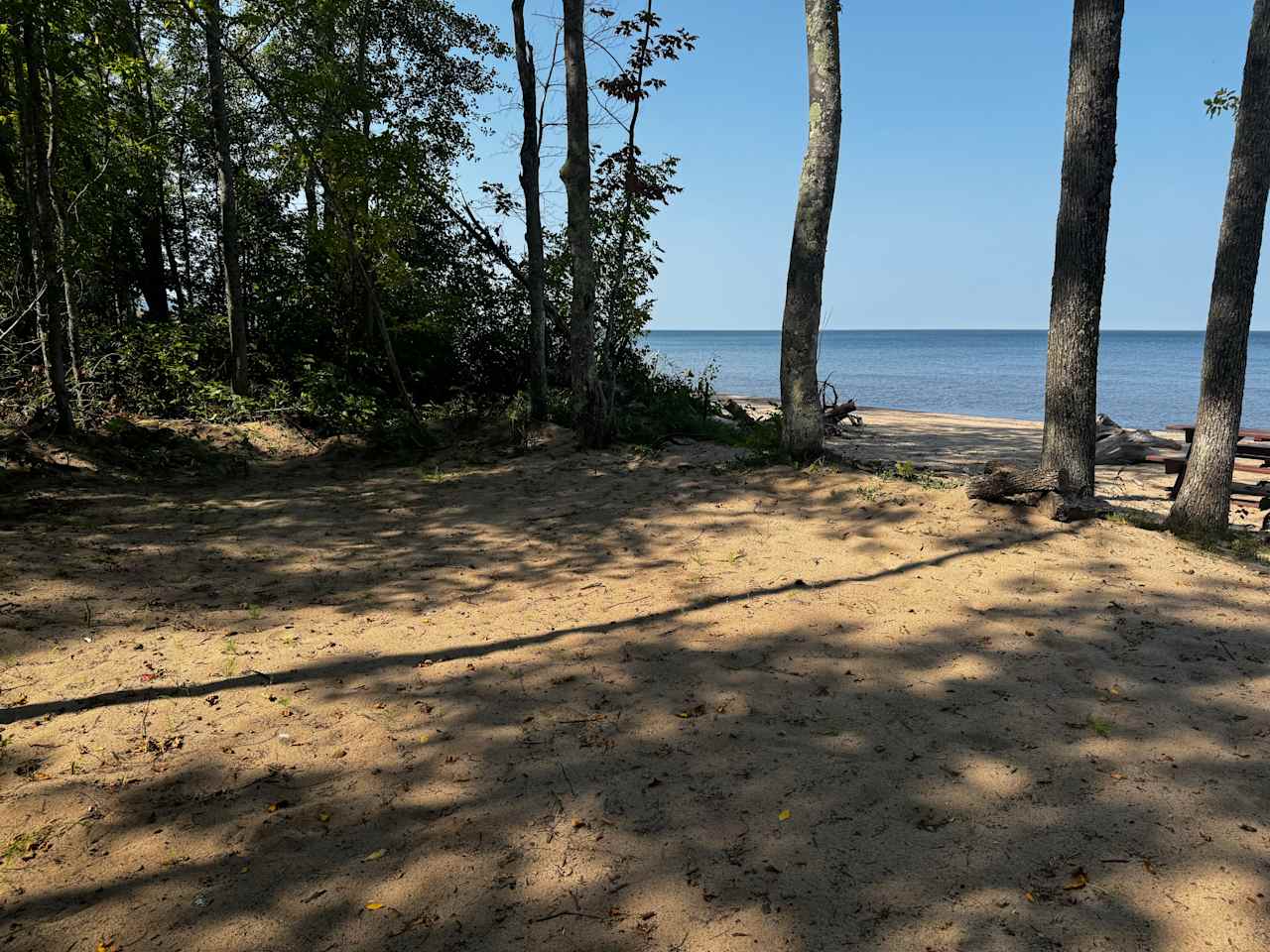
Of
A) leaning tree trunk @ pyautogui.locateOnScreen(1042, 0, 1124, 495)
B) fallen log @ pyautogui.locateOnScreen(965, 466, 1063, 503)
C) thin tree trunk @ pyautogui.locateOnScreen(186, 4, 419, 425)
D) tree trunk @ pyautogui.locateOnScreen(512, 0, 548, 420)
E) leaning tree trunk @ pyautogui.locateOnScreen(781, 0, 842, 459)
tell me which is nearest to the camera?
leaning tree trunk @ pyautogui.locateOnScreen(1042, 0, 1124, 495)

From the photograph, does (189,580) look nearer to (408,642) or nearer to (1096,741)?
(408,642)

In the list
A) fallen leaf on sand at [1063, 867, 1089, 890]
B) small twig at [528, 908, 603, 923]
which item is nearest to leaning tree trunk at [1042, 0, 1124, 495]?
fallen leaf on sand at [1063, 867, 1089, 890]

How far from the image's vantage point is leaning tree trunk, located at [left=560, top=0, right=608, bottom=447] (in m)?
8.95

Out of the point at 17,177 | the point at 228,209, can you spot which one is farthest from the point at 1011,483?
the point at 17,177

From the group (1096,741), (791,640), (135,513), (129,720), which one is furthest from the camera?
(135,513)

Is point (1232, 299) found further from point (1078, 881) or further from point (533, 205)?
point (533, 205)

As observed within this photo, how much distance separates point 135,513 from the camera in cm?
701

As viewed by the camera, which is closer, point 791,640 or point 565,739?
point 565,739

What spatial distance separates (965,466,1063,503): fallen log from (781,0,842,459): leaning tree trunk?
1.76 meters

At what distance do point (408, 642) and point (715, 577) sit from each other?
2.15m

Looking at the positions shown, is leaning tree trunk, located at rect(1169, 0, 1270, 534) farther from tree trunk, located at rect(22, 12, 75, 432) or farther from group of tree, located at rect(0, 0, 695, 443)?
tree trunk, located at rect(22, 12, 75, 432)

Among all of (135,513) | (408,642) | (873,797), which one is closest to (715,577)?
(408,642)

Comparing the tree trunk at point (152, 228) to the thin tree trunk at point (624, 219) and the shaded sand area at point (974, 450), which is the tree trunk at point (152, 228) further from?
the shaded sand area at point (974, 450)

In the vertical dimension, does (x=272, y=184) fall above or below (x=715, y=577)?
above
